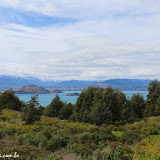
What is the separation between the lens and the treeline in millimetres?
23750

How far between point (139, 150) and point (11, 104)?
33298 millimetres

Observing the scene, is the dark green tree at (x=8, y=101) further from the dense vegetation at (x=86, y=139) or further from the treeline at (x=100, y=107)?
the dense vegetation at (x=86, y=139)

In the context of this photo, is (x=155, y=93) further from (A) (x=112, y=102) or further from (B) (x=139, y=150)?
(B) (x=139, y=150)

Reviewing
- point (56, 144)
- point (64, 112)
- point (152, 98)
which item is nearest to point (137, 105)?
point (152, 98)

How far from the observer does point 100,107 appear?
2400 cm

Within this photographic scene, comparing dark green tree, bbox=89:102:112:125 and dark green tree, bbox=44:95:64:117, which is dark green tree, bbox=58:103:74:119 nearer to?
dark green tree, bbox=44:95:64:117

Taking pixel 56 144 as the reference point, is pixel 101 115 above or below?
below

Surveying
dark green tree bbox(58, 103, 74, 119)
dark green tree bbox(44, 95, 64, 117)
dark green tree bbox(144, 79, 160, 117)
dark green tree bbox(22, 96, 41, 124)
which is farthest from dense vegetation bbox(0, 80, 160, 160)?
dark green tree bbox(44, 95, 64, 117)

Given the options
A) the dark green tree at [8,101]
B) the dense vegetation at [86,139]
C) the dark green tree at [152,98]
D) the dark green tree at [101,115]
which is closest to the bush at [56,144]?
the dense vegetation at [86,139]

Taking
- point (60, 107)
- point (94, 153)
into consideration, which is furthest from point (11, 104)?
point (94, 153)

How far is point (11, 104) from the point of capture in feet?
117

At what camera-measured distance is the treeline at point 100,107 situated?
23750 mm

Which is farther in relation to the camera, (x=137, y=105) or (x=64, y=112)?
(x=137, y=105)

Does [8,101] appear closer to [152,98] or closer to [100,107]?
[100,107]
